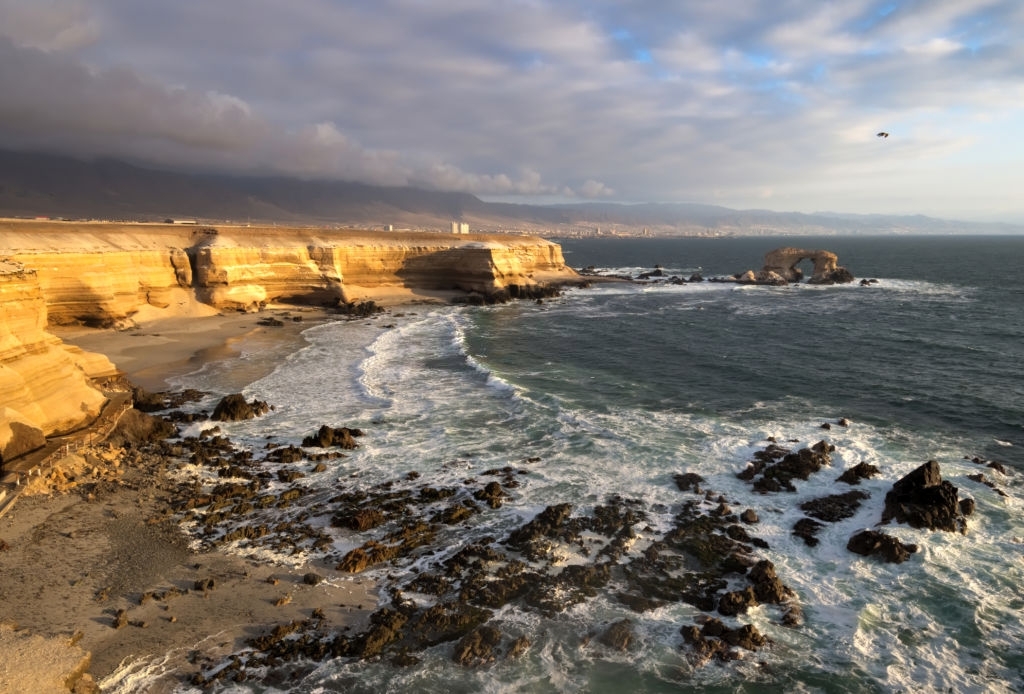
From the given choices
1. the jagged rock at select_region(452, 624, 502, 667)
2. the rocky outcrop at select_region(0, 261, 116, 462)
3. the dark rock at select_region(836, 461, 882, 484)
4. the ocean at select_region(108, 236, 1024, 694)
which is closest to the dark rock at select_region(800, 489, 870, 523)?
the ocean at select_region(108, 236, 1024, 694)

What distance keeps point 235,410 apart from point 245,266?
26.8m

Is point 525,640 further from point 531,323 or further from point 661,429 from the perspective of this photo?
point 531,323

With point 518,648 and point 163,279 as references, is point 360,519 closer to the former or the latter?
point 518,648

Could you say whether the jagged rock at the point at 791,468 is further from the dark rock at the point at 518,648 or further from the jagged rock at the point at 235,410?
the jagged rock at the point at 235,410

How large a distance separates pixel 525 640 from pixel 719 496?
26.3 feet

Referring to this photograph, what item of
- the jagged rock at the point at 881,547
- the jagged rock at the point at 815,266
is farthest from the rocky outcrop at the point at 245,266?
the jagged rock at the point at 881,547

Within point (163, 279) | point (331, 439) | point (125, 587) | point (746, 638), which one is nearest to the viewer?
point (746, 638)

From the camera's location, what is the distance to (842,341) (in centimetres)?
3647

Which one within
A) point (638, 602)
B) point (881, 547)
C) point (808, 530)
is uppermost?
point (881, 547)

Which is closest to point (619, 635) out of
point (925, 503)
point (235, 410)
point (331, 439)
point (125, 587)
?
point (925, 503)

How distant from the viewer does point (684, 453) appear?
1902 cm

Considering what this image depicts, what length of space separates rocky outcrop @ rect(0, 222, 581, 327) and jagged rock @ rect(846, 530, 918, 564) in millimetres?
35339

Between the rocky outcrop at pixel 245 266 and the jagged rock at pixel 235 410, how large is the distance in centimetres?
1379

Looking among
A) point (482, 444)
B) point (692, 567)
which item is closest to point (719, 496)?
point (692, 567)
